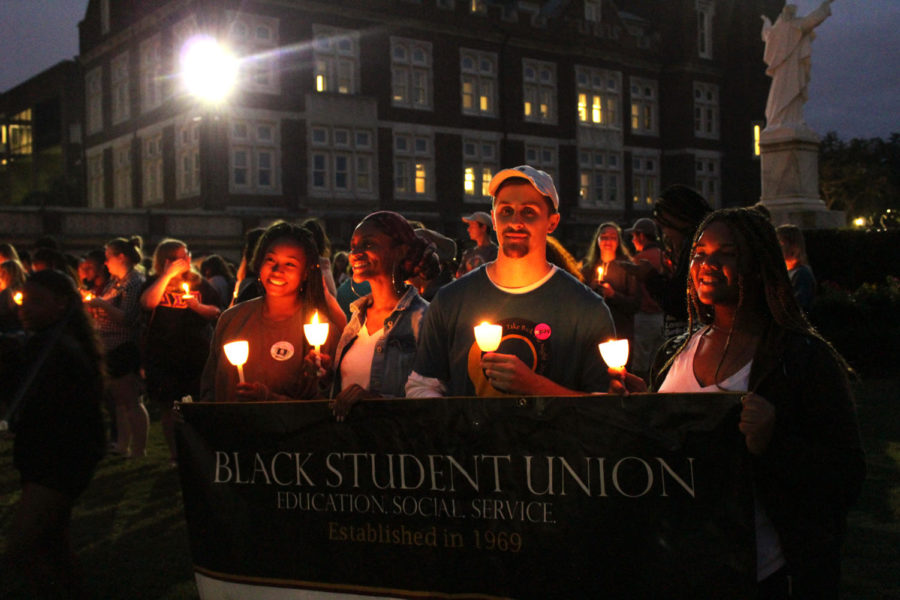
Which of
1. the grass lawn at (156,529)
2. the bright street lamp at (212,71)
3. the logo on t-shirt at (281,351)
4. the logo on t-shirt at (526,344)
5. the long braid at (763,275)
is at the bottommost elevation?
the grass lawn at (156,529)

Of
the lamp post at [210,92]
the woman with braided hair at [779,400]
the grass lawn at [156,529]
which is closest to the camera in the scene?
the woman with braided hair at [779,400]

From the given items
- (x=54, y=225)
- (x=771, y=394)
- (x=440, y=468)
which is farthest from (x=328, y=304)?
(x=54, y=225)

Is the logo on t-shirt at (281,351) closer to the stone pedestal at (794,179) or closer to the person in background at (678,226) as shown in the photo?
the person in background at (678,226)

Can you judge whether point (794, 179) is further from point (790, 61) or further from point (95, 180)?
point (95, 180)

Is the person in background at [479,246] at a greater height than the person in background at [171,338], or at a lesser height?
greater

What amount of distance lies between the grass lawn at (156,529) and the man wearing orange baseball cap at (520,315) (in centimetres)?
253

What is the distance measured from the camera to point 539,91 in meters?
41.5

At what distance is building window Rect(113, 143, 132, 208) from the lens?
38844 mm

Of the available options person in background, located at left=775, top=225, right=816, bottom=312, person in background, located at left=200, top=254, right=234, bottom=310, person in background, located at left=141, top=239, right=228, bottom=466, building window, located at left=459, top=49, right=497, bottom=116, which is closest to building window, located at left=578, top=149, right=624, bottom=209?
building window, located at left=459, top=49, right=497, bottom=116

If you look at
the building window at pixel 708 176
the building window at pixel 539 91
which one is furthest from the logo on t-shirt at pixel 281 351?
the building window at pixel 708 176

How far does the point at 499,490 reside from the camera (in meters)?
3.19

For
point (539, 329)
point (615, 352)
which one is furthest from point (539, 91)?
point (615, 352)

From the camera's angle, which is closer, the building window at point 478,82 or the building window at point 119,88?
the building window at point 119,88

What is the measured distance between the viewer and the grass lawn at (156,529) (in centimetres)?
544
